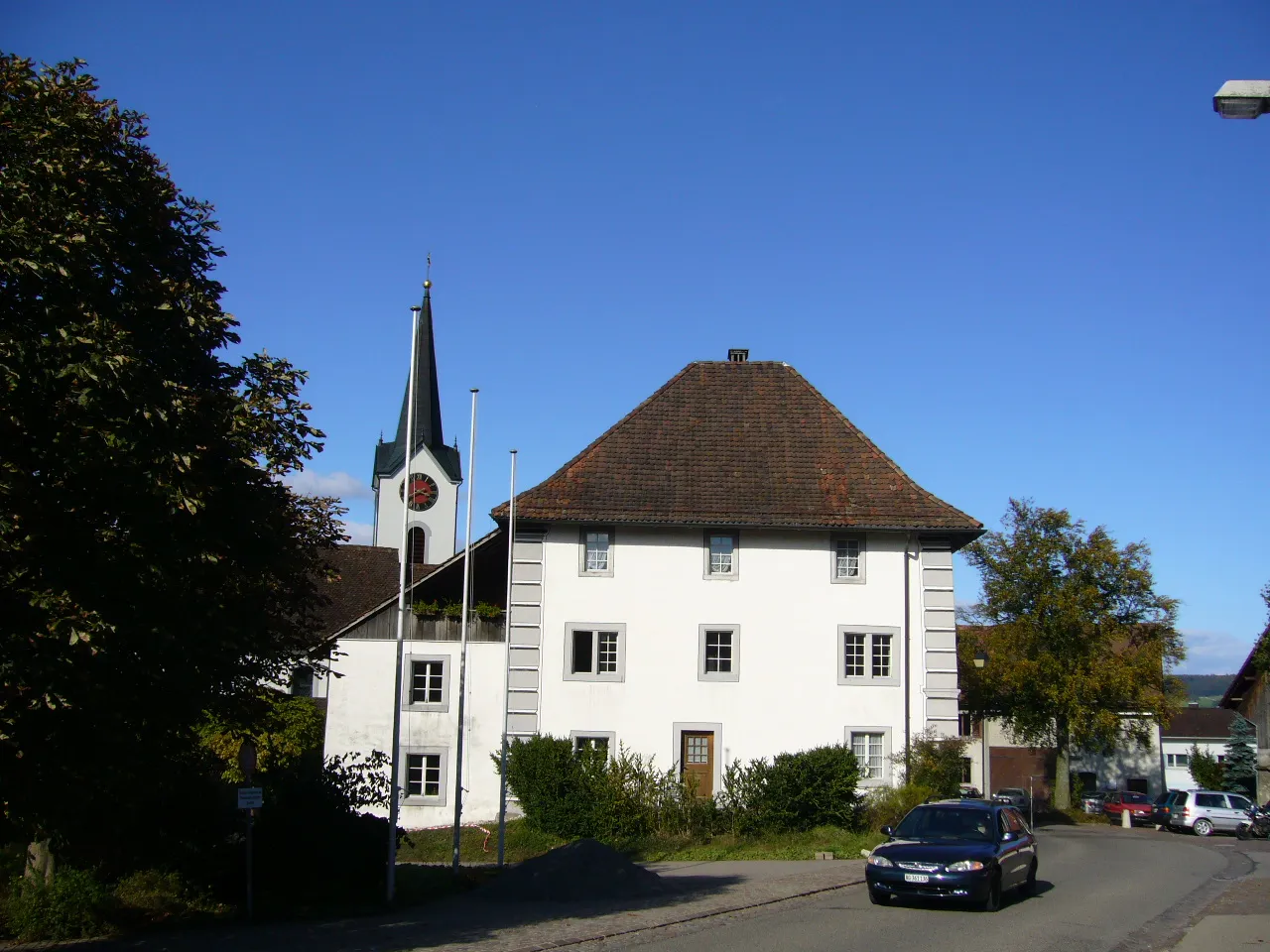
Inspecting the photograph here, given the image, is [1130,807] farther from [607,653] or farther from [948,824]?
[948,824]

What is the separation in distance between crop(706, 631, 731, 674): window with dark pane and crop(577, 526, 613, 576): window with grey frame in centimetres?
311

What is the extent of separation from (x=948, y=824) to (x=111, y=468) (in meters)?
12.0

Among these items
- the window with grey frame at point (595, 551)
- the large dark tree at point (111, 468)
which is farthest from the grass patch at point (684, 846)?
the large dark tree at point (111, 468)

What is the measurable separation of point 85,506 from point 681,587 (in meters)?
20.3

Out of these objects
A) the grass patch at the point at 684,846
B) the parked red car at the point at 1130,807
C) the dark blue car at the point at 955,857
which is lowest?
the parked red car at the point at 1130,807

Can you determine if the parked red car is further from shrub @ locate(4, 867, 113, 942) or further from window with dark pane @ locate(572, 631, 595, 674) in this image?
shrub @ locate(4, 867, 113, 942)

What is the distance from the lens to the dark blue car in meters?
16.0

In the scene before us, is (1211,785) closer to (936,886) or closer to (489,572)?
(489,572)

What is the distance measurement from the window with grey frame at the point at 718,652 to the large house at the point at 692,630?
0.04 metres

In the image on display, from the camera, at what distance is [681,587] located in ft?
103

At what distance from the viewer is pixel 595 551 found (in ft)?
104

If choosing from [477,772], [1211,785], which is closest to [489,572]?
[477,772]

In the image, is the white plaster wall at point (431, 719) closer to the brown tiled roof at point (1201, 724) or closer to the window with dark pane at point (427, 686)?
the window with dark pane at point (427, 686)

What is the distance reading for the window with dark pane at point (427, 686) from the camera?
32688 millimetres
